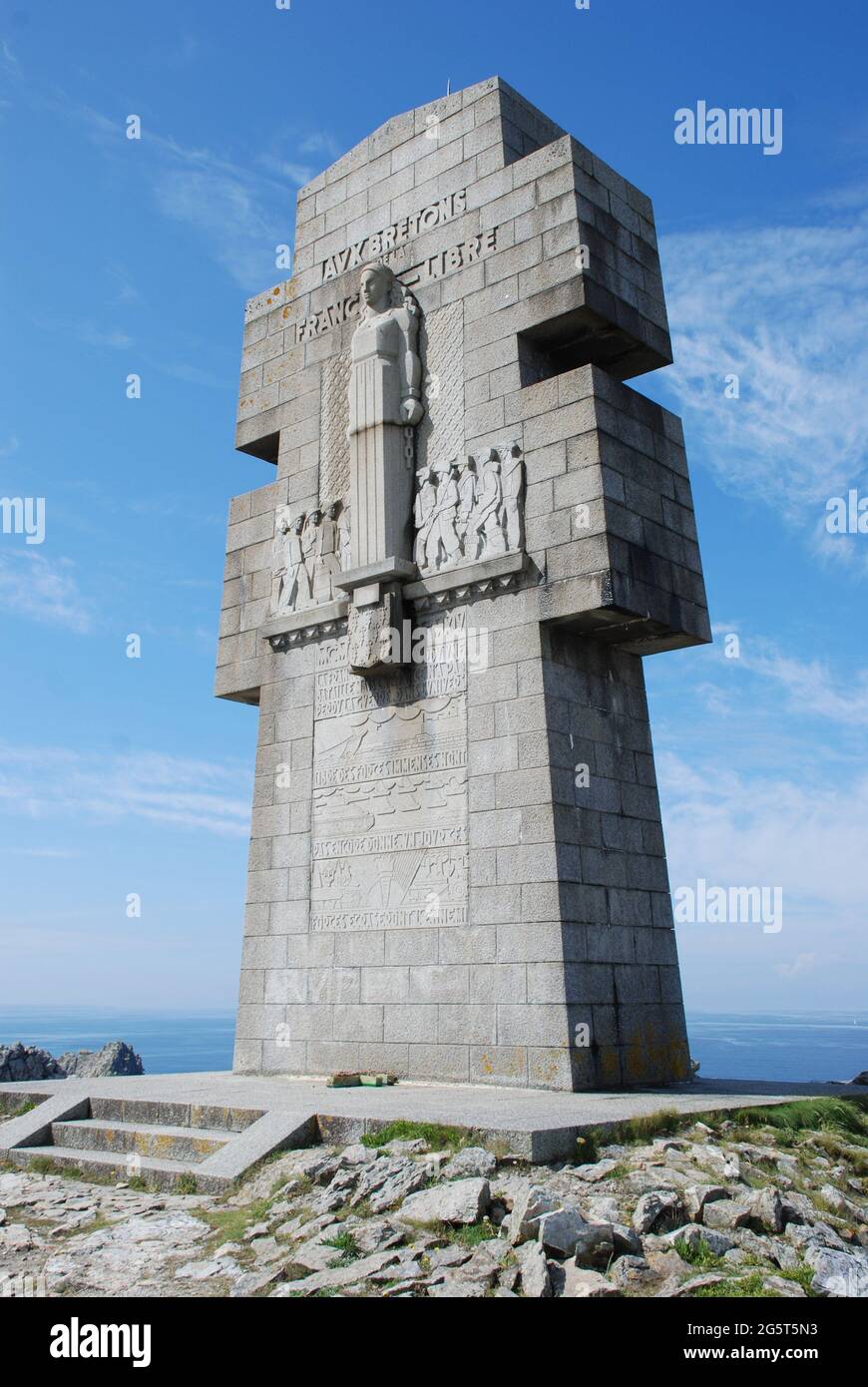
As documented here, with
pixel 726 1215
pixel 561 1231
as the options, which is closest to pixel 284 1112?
pixel 561 1231

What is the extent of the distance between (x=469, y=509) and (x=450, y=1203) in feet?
23.8

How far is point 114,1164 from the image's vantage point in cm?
857

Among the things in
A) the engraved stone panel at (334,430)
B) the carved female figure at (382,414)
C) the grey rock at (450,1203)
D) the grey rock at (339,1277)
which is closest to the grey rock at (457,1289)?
the grey rock at (339,1277)

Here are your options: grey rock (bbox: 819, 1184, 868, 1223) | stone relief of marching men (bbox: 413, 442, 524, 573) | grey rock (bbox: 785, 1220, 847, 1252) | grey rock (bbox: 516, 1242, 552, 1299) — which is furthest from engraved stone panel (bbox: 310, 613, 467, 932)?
grey rock (bbox: 516, 1242, 552, 1299)

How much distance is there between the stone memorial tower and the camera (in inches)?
418

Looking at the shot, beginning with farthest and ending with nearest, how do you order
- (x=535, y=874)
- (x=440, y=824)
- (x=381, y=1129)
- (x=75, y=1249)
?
(x=440, y=824)
(x=535, y=874)
(x=381, y=1129)
(x=75, y=1249)

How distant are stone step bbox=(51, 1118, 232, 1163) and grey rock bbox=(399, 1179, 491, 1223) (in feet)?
8.01

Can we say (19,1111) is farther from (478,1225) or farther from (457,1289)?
(457,1289)

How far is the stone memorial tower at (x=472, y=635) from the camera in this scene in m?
10.6

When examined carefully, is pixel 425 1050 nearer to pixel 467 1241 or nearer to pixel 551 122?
pixel 467 1241

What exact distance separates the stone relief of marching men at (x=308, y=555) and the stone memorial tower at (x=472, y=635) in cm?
5

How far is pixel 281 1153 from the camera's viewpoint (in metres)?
7.82

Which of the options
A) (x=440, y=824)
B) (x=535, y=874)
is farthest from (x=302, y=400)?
(x=535, y=874)

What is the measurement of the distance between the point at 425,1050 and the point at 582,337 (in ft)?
24.5
